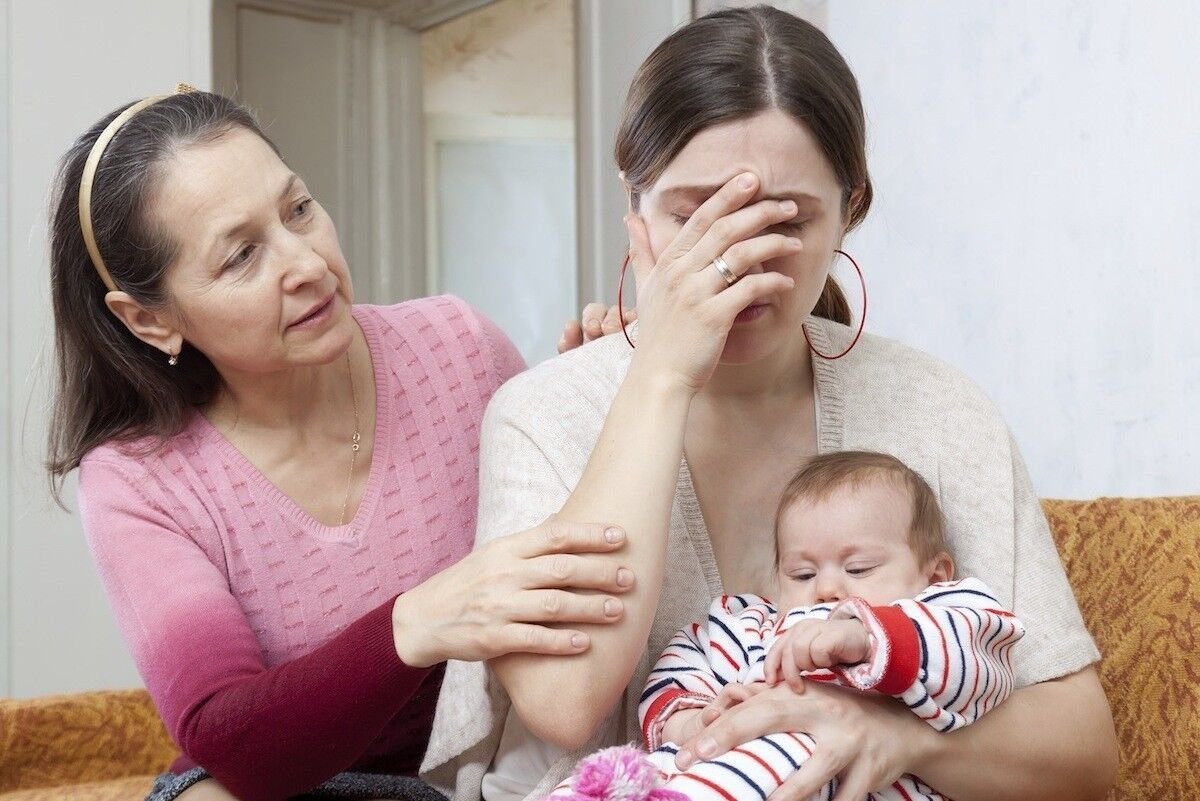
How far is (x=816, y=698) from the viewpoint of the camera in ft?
4.19

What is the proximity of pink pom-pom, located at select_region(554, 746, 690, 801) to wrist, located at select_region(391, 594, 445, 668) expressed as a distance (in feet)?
0.97

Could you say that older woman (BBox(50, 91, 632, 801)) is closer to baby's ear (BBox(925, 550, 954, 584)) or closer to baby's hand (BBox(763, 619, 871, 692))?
baby's hand (BBox(763, 619, 871, 692))

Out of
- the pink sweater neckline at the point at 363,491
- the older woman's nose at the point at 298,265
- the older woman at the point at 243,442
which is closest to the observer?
the older woman at the point at 243,442

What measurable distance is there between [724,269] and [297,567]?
2.63 feet

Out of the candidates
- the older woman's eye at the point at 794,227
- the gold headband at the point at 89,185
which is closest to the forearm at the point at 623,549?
the older woman's eye at the point at 794,227

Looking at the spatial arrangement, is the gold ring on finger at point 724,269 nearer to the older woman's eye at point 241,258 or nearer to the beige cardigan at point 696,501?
the beige cardigan at point 696,501

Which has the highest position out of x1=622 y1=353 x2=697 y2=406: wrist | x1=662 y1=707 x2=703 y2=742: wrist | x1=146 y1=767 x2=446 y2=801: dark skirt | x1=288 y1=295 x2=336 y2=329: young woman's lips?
x1=288 y1=295 x2=336 y2=329: young woman's lips

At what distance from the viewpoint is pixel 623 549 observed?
1.36m

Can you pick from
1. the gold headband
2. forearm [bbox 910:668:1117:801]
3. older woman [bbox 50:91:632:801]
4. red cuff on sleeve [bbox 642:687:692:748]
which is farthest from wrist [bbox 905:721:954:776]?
the gold headband

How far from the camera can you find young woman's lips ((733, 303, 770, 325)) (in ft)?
4.83

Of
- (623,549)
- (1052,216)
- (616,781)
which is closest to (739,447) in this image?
(623,549)

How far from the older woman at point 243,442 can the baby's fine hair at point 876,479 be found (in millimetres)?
474

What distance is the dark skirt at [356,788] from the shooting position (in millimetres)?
1592

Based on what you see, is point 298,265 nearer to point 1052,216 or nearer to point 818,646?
point 818,646
